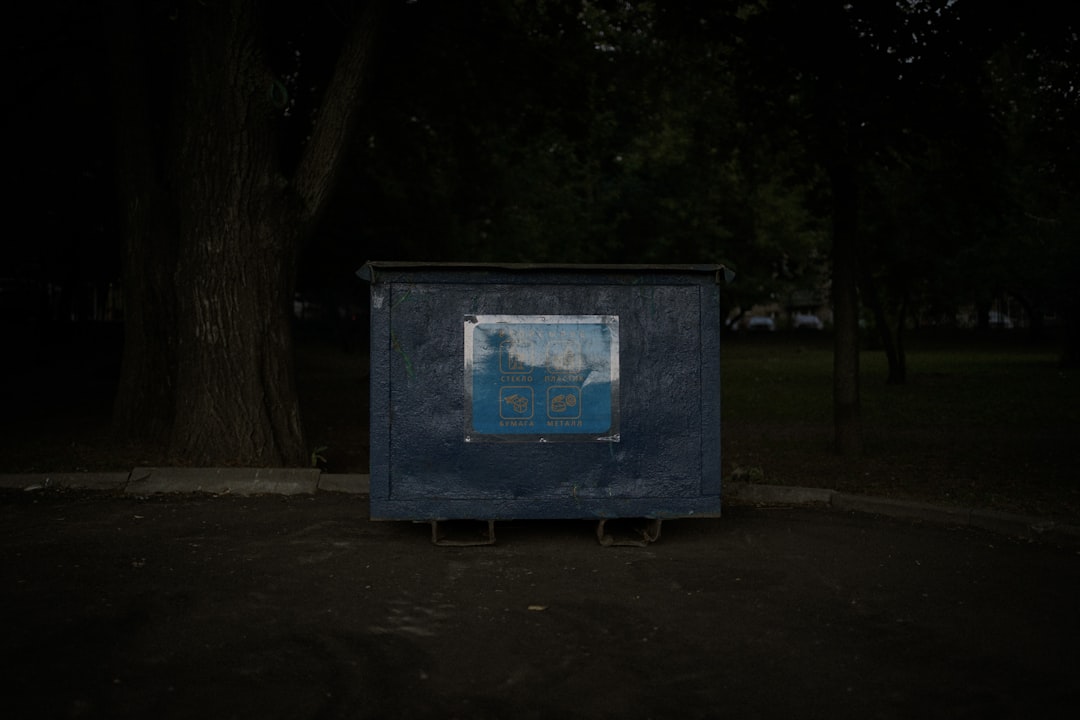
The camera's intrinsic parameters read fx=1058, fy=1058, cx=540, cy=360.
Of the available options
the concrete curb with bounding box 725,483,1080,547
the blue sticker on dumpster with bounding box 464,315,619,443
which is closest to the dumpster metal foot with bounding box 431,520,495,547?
the blue sticker on dumpster with bounding box 464,315,619,443

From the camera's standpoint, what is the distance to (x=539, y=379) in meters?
6.93

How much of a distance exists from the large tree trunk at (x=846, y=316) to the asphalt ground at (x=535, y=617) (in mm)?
2575

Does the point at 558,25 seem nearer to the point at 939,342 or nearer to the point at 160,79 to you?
the point at 160,79

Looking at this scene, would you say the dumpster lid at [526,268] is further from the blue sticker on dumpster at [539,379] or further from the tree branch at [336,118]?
the tree branch at [336,118]

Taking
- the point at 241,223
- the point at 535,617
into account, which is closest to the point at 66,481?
the point at 241,223

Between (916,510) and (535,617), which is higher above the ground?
(916,510)

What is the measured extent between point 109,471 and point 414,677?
20.0 feet

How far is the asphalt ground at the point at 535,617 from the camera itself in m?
4.04

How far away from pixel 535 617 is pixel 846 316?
20.0ft

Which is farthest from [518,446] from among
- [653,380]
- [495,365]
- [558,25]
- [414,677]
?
[558,25]

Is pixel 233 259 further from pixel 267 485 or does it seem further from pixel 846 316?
pixel 846 316

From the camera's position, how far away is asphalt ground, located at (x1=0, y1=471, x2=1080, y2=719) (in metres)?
4.04

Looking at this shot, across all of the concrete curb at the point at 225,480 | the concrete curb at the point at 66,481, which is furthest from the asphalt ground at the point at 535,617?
the concrete curb at the point at 66,481

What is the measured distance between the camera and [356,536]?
23.2 ft
